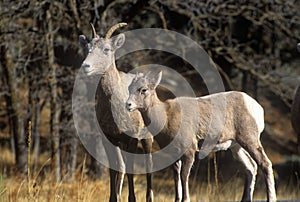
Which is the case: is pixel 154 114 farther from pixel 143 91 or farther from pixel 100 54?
pixel 100 54

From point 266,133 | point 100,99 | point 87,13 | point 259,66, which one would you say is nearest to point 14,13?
point 87,13

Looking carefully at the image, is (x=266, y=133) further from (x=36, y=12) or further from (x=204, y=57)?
(x=36, y=12)

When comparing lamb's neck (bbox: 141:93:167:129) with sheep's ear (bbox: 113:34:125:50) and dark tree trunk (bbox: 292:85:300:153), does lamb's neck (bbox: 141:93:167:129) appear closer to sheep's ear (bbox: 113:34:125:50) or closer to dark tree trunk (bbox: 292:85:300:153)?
sheep's ear (bbox: 113:34:125:50)

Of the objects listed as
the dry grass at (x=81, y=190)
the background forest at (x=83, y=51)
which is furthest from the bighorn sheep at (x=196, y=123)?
the background forest at (x=83, y=51)

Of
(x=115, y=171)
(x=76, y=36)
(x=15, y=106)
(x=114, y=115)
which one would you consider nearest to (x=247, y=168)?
(x=115, y=171)

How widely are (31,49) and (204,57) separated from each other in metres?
3.35

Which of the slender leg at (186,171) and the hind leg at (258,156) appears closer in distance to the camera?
the slender leg at (186,171)

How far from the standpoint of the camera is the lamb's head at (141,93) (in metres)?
5.94

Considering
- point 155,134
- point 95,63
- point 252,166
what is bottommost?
point 252,166

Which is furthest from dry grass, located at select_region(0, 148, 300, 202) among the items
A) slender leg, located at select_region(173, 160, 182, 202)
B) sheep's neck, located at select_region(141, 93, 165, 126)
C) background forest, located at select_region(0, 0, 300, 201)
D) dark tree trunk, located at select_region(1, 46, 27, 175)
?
dark tree trunk, located at select_region(1, 46, 27, 175)

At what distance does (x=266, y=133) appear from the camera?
60.7 feet

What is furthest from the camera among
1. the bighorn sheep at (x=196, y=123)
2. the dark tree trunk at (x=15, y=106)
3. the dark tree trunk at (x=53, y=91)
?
the dark tree trunk at (x=15, y=106)

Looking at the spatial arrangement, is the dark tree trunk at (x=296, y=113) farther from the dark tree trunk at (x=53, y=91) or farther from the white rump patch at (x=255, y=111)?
the dark tree trunk at (x=53, y=91)

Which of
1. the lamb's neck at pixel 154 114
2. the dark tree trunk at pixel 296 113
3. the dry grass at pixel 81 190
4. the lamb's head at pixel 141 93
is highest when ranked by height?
the lamb's head at pixel 141 93
